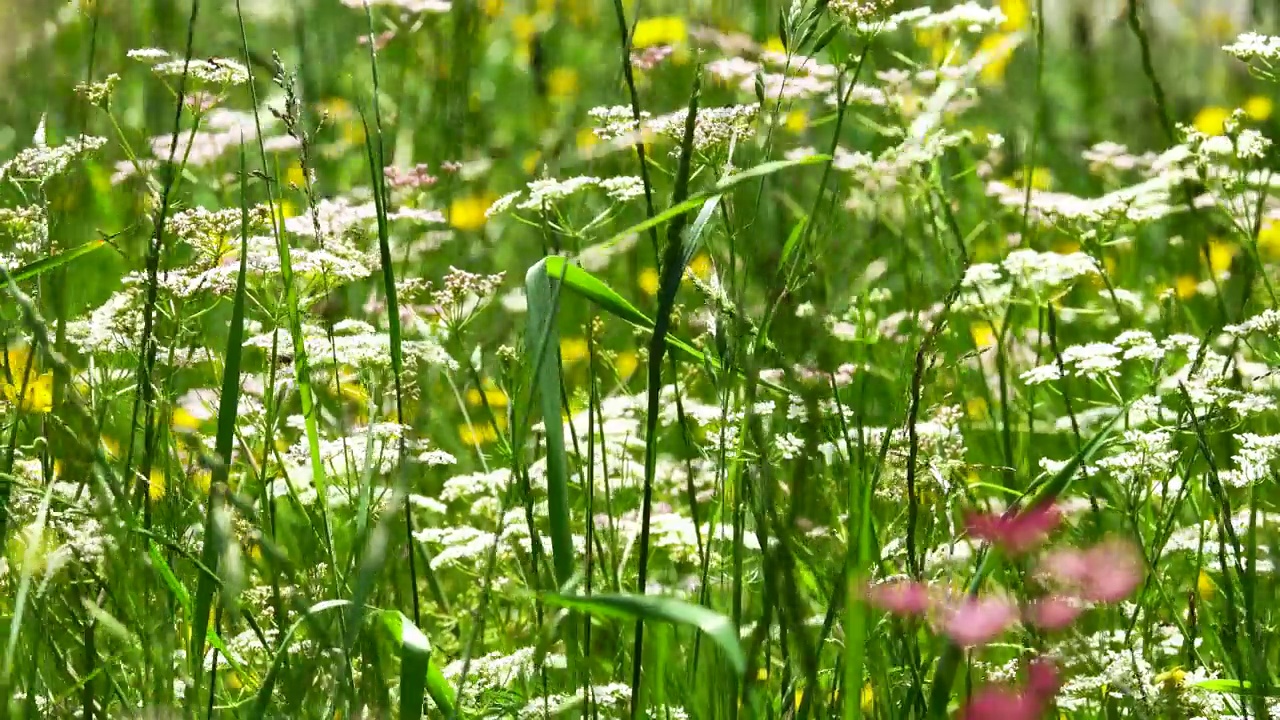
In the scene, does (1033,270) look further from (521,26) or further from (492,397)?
(521,26)

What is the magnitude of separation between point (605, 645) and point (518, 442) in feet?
3.91

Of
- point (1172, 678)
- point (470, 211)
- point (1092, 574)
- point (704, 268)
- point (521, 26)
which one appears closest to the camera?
point (1092, 574)

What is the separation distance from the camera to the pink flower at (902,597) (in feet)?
3.57

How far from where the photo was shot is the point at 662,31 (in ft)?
17.9

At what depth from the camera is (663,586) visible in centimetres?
225

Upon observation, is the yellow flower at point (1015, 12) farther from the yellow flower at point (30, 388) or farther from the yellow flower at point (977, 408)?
the yellow flower at point (30, 388)

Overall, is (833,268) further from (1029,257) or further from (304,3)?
(304,3)

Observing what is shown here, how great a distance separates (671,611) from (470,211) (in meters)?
3.66

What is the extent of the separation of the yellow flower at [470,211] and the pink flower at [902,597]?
301cm

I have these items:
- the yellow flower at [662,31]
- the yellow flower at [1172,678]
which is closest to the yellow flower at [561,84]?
the yellow flower at [662,31]

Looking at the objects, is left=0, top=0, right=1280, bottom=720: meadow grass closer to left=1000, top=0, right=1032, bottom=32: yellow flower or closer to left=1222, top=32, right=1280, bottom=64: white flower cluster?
left=1222, top=32, right=1280, bottom=64: white flower cluster

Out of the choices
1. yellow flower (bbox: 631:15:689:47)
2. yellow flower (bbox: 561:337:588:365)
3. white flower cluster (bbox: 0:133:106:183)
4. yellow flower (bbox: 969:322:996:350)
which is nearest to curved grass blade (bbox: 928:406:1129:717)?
white flower cluster (bbox: 0:133:106:183)

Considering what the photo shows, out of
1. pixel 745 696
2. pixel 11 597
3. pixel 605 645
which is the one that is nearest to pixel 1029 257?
pixel 605 645

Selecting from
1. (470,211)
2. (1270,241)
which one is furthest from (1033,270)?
(470,211)
